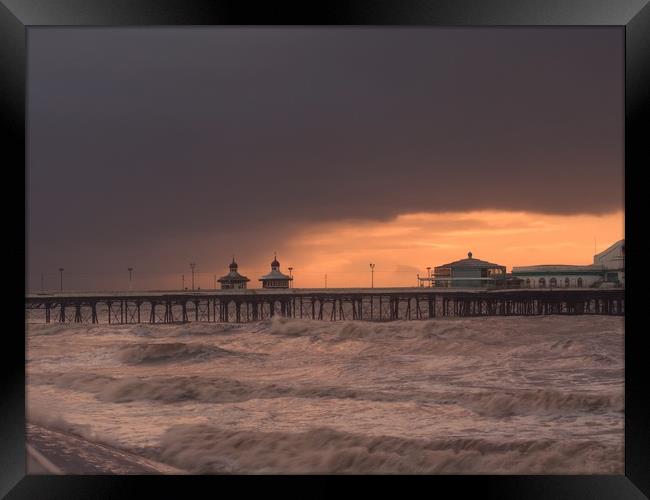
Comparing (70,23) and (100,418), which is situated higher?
(70,23)

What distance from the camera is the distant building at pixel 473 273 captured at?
848 inches

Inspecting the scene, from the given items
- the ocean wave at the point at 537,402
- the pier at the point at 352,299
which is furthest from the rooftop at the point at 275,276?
the ocean wave at the point at 537,402

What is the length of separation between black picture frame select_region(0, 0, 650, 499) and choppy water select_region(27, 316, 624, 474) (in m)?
3.40

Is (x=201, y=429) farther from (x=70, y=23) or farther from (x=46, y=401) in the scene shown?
(x=70, y=23)

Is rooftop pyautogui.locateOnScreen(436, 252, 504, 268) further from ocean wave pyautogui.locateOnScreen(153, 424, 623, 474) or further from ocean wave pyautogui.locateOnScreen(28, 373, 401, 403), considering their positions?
ocean wave pyautogui.locateOnScreen(153, 424, 623, 474)

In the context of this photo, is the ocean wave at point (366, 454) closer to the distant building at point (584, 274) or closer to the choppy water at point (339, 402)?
the choppy water at point (339, 402)

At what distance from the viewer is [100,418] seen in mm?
9312

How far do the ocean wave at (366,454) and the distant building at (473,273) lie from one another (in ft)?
42.8

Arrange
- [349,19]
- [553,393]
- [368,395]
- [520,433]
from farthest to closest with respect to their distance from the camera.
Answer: [368,395], [553,393], [520,433], [349,19]

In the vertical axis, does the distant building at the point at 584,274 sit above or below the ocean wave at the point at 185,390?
above

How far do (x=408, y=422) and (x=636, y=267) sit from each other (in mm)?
5671

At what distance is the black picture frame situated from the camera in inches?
163

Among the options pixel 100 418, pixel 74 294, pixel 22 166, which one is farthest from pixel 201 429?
pixel 74 294

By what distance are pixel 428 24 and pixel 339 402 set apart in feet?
24.6
